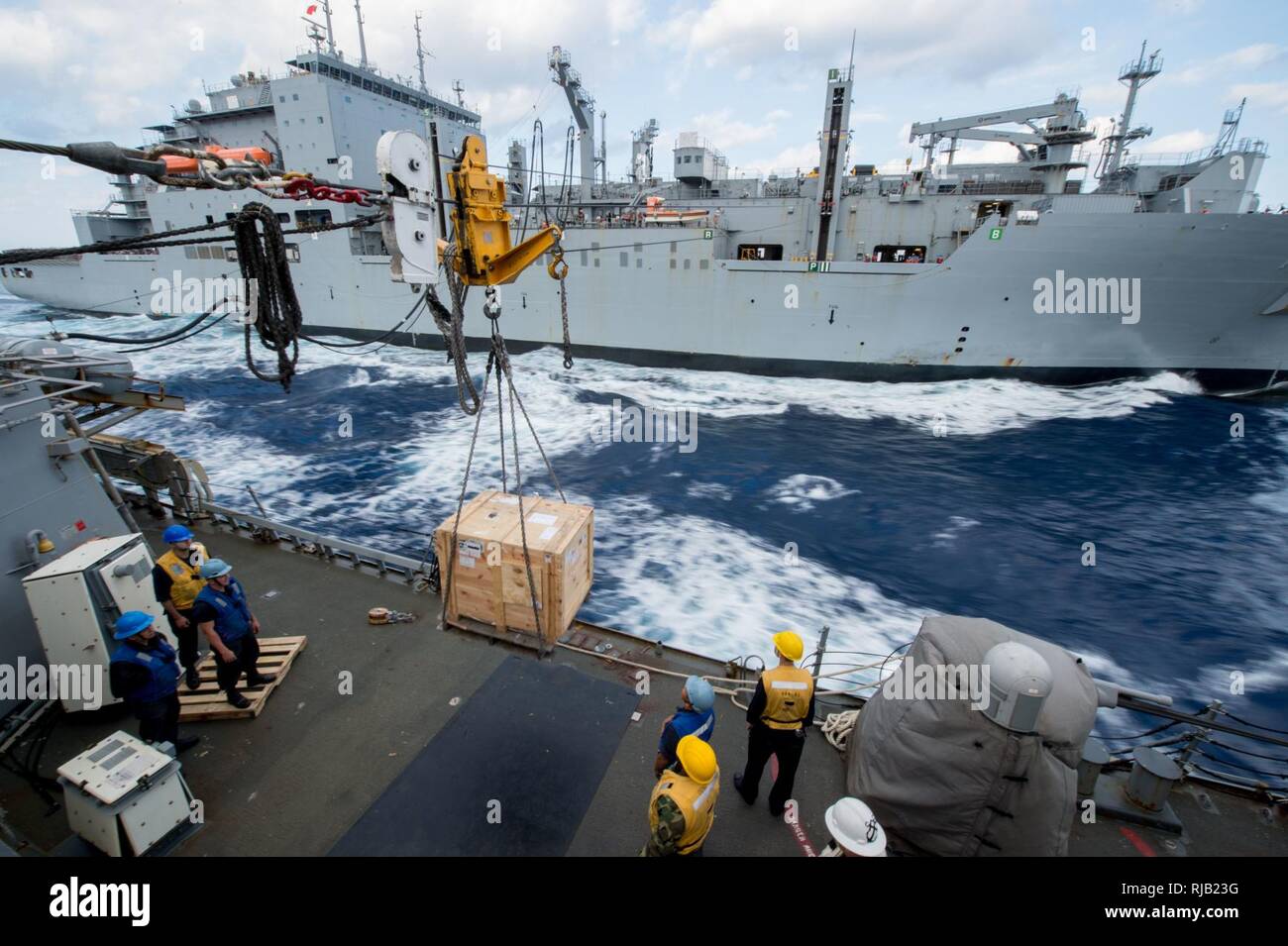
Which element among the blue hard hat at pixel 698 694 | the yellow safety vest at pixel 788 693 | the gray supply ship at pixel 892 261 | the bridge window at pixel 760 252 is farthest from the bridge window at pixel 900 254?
the blue hard hat at pixel 698 694

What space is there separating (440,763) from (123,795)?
2100 mm

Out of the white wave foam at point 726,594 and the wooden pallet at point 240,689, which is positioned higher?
the wooden pallet at point 240,689

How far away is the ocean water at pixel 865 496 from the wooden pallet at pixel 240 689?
4324mm

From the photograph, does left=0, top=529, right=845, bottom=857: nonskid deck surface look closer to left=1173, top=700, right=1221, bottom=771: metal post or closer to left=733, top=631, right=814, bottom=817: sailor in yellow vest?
left=733, top=631, right=814, bottom=817: sailor in yellow vest

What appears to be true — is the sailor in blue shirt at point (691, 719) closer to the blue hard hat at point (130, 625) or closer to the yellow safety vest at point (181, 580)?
the blue hard hat at point (130, 625)

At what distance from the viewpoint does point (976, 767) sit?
337 centimetres

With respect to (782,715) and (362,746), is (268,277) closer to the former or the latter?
(362,746)

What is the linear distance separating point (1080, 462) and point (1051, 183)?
1389cm

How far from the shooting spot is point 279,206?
28.1 m

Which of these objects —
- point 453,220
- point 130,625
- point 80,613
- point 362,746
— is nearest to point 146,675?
point 130,625

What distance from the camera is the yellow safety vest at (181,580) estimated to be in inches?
201

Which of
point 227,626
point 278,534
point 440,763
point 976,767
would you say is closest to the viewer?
point 976,767

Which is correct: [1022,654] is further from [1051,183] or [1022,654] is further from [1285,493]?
[1051,183]
